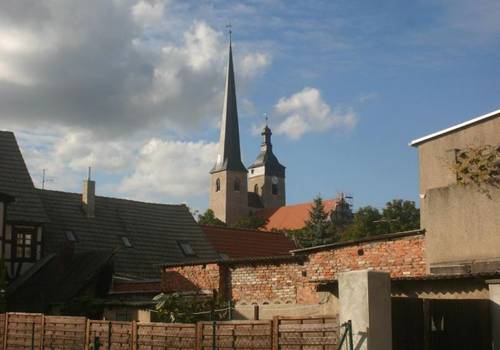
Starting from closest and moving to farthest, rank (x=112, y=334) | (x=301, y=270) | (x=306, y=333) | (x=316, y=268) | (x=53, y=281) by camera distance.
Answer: (x=306, y=333), (x=112, y=334), (x=316, y=268), (x=301, y=270), (x=53, y=281)

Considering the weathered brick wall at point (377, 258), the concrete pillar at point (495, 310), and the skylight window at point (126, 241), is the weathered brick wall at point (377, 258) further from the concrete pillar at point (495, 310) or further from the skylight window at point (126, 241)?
the skylight window at point (126, 241)

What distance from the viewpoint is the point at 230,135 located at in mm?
107625

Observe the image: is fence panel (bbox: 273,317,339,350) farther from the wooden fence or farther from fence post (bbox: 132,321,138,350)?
fence post (bbox: 132,321,138,350)

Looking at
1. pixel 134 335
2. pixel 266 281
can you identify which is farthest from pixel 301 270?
pixel 134 335

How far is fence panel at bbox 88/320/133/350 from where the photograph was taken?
14.3m

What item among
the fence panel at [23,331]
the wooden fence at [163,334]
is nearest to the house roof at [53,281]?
the fence panel at [23,331]

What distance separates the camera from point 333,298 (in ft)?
50.7

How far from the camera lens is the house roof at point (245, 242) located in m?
40.6

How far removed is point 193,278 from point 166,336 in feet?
36.0

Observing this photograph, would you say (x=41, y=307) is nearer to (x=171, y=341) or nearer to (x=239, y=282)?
(x=239, y=282)

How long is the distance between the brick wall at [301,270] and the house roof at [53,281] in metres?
3.10

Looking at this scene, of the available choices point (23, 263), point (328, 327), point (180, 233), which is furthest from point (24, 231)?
point (328, 327)

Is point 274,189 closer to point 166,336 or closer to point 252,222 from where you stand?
point 252,222

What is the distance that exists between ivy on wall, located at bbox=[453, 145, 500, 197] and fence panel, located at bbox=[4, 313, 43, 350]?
34.1 ft
